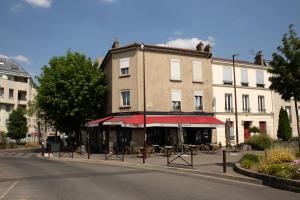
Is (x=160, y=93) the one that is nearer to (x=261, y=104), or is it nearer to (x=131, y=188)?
(x=261, y=104)

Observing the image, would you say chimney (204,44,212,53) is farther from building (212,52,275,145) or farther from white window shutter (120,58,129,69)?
white window shutter (120,58,129,69)

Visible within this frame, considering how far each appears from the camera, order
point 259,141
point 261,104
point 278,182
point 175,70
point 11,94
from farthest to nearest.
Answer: point 11,94 < point 261,104 < point 175,70 < point 259,141 < point 278,182

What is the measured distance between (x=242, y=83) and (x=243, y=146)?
7153 millimetres

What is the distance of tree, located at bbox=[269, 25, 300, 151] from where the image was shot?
54.1 feet

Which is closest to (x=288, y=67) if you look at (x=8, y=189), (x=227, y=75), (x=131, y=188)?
(x=131, y=188)

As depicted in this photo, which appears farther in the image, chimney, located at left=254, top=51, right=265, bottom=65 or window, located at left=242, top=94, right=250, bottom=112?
chimney, located at left=254, top=51, right=265, bottom=65

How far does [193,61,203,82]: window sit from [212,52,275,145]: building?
1.67 metres

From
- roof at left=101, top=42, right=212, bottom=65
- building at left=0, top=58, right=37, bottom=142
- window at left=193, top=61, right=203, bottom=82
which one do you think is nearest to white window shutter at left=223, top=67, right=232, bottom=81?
roof at left=101, top=42, right=212, bottom=65

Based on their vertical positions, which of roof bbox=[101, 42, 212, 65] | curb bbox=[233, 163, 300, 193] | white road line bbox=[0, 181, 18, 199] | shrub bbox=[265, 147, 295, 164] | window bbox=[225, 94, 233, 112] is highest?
roof bbox=[101, 42, 212, 65]

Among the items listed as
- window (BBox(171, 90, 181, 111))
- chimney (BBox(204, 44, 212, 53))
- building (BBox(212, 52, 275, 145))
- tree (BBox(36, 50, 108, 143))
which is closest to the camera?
window (BBox(171, 90, 181, 111))

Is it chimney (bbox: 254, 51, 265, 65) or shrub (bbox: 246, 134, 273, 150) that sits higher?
chimney (bbox: 254, 51, 265, 65)

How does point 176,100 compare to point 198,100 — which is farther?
point 198,100

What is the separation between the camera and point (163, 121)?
87.5 feet

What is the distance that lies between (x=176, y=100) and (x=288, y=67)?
45.8ft
